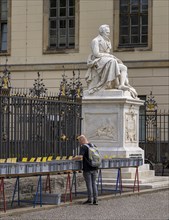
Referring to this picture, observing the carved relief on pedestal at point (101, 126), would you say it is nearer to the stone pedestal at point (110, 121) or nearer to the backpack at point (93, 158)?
the stone pedestal at point (110, 121)

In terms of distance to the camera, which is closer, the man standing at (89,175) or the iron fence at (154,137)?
the man standing at (89,175)

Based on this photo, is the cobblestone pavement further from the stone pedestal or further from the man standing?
the stone pedestal

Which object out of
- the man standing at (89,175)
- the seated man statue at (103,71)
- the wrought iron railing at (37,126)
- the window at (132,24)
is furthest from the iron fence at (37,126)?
the window at (132,24)

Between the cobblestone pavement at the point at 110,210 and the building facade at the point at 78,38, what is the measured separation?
19.1m

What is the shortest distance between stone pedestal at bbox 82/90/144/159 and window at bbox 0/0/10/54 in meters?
19.1

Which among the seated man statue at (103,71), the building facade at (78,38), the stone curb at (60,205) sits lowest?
the stone curb at (60,205)

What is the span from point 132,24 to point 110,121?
56.5ft

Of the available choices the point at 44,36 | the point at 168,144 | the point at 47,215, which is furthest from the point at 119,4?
the point at 47,215

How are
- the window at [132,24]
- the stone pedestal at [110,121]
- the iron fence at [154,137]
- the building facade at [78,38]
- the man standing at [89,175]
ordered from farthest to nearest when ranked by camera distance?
1. the window at [132,24]
2. the building facade at [78,38]
3. the iron fence at [154,137]
4. the stone pedestal at [110,121]
5. the man standing at [89,175]

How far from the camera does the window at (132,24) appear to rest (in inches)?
1564

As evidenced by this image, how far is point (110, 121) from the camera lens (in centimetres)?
2344

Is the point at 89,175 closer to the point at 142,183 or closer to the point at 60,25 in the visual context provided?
the point at 142,183

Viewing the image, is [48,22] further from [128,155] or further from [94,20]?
[128,155]

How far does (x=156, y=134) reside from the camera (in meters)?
33.7
